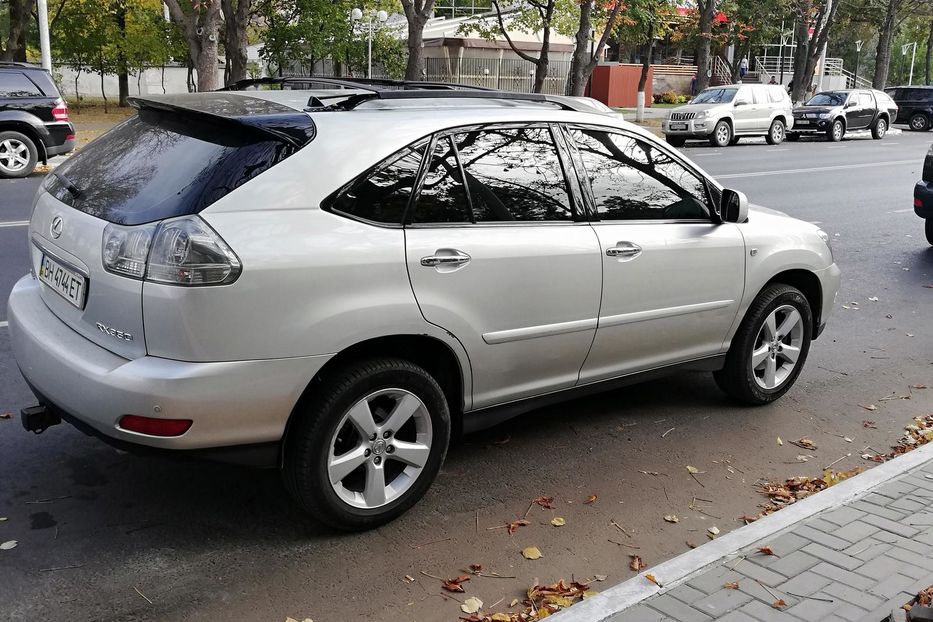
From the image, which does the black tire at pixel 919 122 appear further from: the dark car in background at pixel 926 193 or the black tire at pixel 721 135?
the dark car in background at pixel 926 193

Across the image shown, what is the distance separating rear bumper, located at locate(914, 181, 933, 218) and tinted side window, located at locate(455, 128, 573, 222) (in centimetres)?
779

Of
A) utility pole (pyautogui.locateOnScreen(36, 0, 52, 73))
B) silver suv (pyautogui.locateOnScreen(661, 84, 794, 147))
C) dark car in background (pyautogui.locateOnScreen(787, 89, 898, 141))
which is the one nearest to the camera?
utility pole (pyautogui.locateOnScreen(36, 0, 52, 73))

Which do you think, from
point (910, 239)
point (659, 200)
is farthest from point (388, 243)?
point (910, 239)

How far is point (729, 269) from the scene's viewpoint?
17.0ft

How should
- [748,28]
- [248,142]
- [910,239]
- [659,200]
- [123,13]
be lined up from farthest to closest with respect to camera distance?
[748,28]
[123,13]
[910,239]
[659,200]
[248,142]

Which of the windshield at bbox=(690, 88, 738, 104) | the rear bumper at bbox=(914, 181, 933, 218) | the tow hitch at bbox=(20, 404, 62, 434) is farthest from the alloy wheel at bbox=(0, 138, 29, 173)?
the windshield at bbox=(690, 88, 738, 104)

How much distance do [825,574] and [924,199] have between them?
27.7ft

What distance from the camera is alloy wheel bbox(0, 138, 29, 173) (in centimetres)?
1499

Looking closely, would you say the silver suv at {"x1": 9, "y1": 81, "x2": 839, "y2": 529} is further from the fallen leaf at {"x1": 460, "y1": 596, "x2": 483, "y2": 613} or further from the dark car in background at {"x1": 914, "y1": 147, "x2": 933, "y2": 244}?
the dark car in background at {"x1": 914, "y1": 147, "x2": 933, "y2": 244}

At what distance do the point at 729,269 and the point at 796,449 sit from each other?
41.3 inches

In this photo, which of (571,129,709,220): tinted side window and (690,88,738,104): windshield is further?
(690,88,738,104): windshield

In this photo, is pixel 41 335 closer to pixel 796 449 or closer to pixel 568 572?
pixel 568 572

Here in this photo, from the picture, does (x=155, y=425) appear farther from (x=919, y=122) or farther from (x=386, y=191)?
(x=919, y=122)

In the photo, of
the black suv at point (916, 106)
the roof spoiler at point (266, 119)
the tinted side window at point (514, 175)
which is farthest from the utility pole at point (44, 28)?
the black suv at point (916, 106)
